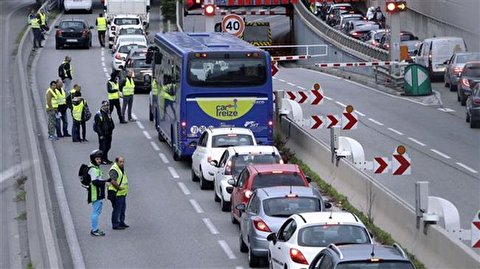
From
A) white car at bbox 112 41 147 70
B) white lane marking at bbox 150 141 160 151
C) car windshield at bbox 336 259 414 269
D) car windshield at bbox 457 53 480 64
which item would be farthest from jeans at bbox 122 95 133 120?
car windshield at bbox 336 259 414 269

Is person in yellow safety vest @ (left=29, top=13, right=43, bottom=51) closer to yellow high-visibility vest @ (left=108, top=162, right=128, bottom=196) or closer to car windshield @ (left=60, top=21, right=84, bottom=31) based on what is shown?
car windshield @ (left=60, top=21, right=84, bottom=31)

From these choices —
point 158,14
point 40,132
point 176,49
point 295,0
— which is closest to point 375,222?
point 176,49

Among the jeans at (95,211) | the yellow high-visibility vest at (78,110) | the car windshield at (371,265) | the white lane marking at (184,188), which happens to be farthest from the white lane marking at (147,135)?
the car windshield at (371,265)

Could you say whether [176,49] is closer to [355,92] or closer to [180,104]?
[180,104]

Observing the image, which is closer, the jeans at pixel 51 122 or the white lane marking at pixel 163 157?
the white lane marking at pixel 163 157

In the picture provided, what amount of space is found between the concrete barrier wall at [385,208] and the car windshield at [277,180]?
140 cm

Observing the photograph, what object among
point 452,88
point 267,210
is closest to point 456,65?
point 452,88

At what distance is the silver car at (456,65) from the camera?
49781 mm

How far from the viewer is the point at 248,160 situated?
27078 mm

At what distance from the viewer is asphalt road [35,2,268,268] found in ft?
74.2

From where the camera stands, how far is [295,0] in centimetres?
7781

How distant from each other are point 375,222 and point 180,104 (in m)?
9.83

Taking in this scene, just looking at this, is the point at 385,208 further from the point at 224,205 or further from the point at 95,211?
the point at 95,211

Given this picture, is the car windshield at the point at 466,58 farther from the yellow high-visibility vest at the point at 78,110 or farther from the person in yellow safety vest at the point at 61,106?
the yellow high-visibility vest at the point at 78,110
